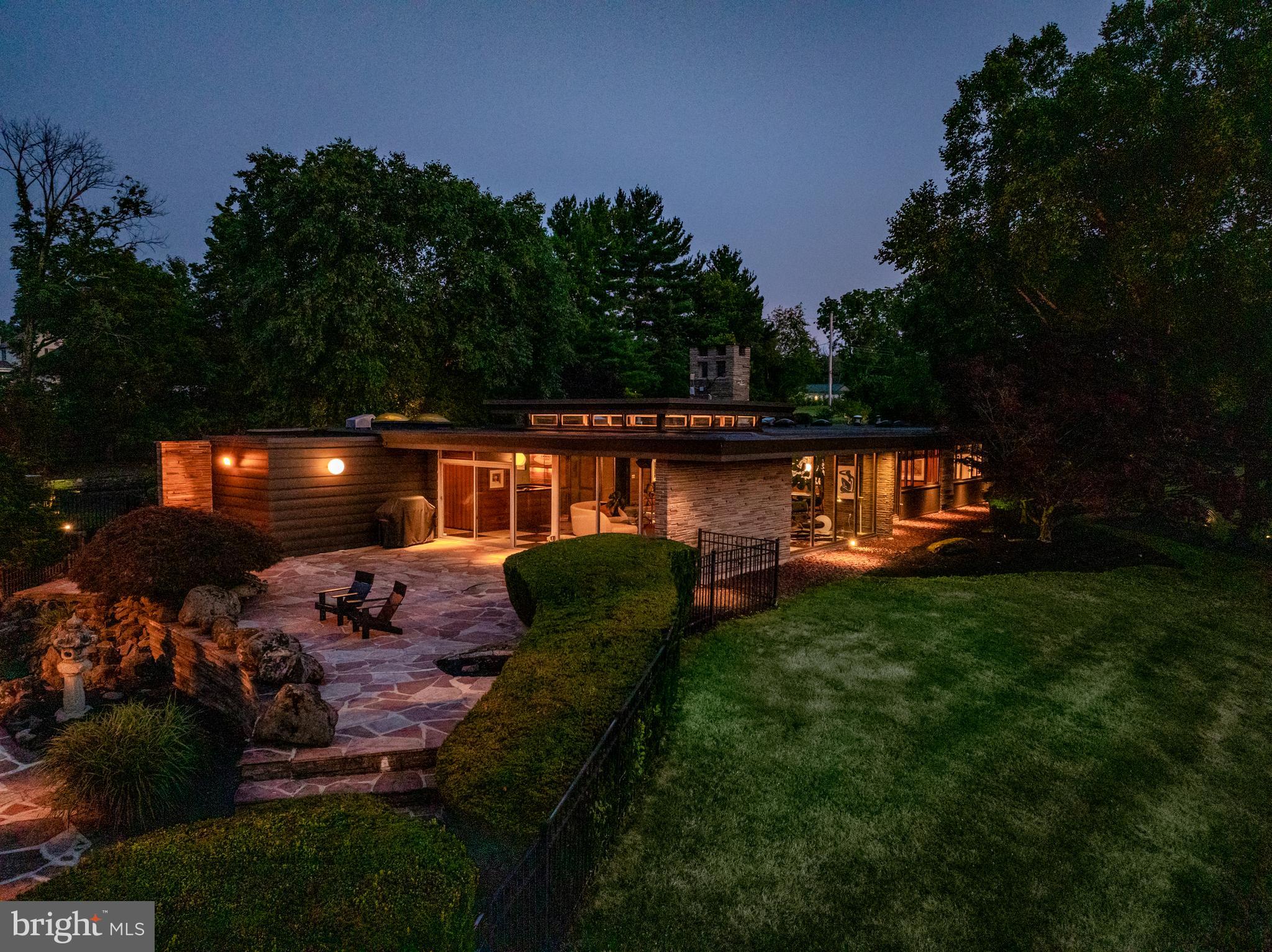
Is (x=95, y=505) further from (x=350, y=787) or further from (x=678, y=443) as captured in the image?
(x=350, y=787)

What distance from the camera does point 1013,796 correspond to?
6.02 meters

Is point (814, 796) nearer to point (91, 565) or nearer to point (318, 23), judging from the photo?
point (91, 565)

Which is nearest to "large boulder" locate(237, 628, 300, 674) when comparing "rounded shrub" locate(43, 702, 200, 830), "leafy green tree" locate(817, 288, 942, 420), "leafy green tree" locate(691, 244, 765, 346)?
"rounded shrub" locate(43, 702, 200, 830)

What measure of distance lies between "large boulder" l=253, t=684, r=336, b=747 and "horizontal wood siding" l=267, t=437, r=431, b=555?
8.95 meters

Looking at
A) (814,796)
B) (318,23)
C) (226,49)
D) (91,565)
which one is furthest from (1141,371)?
(318,23)

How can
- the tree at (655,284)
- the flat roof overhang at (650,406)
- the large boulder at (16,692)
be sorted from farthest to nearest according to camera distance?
the tree at (655,284)
the flat roof overhang at (650,406)
the large boulder at (16,692)

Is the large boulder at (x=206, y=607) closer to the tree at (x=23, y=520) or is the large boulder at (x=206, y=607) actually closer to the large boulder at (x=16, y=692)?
the large boulder at (x=16, y=692)

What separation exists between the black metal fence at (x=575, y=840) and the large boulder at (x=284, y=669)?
12.2ft


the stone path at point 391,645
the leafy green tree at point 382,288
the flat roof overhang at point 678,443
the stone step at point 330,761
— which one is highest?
the leafy green tree at point 382,288

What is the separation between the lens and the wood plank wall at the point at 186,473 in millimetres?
15359

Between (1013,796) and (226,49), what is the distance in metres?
179

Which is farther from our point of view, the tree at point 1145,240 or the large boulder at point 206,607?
the tree at point 1145,240

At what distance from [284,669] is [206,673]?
1.93m

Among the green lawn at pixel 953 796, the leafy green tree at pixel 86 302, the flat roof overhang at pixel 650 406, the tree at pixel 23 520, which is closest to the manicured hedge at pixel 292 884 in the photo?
the green lawn at pixel 953 796
